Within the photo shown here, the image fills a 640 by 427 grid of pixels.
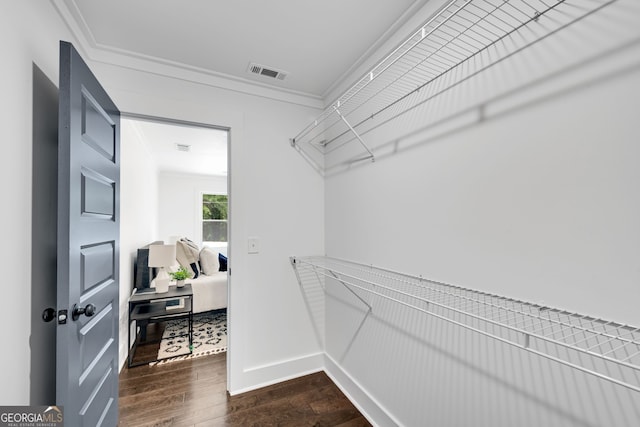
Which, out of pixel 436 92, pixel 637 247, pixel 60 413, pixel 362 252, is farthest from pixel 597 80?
pixel 60 413

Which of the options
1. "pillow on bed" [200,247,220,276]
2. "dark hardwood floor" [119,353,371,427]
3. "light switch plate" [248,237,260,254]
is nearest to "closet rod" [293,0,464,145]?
"light switch plate" [248,237,260,254]

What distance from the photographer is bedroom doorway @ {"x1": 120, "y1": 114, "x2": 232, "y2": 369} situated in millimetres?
2752

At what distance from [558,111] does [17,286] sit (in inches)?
78.0

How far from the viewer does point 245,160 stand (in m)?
2.09

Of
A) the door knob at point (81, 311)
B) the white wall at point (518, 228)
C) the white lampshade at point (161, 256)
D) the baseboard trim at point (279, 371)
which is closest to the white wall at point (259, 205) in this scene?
the baseboard trim at point (279, 371)

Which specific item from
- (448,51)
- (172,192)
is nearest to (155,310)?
(448,51)

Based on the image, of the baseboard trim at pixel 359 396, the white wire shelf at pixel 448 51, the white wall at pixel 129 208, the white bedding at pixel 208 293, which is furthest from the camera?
the white bedding at pixel 208 293

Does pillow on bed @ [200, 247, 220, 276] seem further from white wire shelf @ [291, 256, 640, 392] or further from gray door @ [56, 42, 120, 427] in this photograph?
white wire shelf @ [291, 256, 640, 392]

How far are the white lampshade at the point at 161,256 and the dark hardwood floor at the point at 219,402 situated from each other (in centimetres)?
99

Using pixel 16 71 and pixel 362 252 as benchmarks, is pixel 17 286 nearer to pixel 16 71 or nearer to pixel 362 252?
pixel 16 71

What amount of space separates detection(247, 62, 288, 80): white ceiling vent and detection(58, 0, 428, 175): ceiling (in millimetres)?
25

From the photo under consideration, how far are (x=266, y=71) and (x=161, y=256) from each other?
85.4 inches

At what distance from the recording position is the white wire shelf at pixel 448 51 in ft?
2.94
